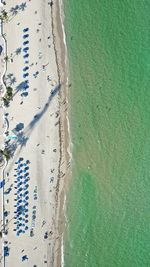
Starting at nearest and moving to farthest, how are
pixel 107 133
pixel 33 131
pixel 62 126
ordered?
pixel 33 131
pixel 62 126
pixel 107 133

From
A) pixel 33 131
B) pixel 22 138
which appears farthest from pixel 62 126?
pixel 22 138

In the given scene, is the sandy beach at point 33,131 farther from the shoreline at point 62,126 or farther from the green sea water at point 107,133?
the green sea water at point 107,133

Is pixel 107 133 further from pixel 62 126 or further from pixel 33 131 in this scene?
pixel 33 131

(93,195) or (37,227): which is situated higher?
(93,195)

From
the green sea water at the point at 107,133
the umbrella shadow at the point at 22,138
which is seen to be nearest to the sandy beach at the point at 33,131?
the umbrella shadow at the point at 22,138

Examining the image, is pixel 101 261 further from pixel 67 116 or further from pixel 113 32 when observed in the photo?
pixel 113 32

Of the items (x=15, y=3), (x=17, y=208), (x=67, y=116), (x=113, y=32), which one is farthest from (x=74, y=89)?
(x=17, y=208)
